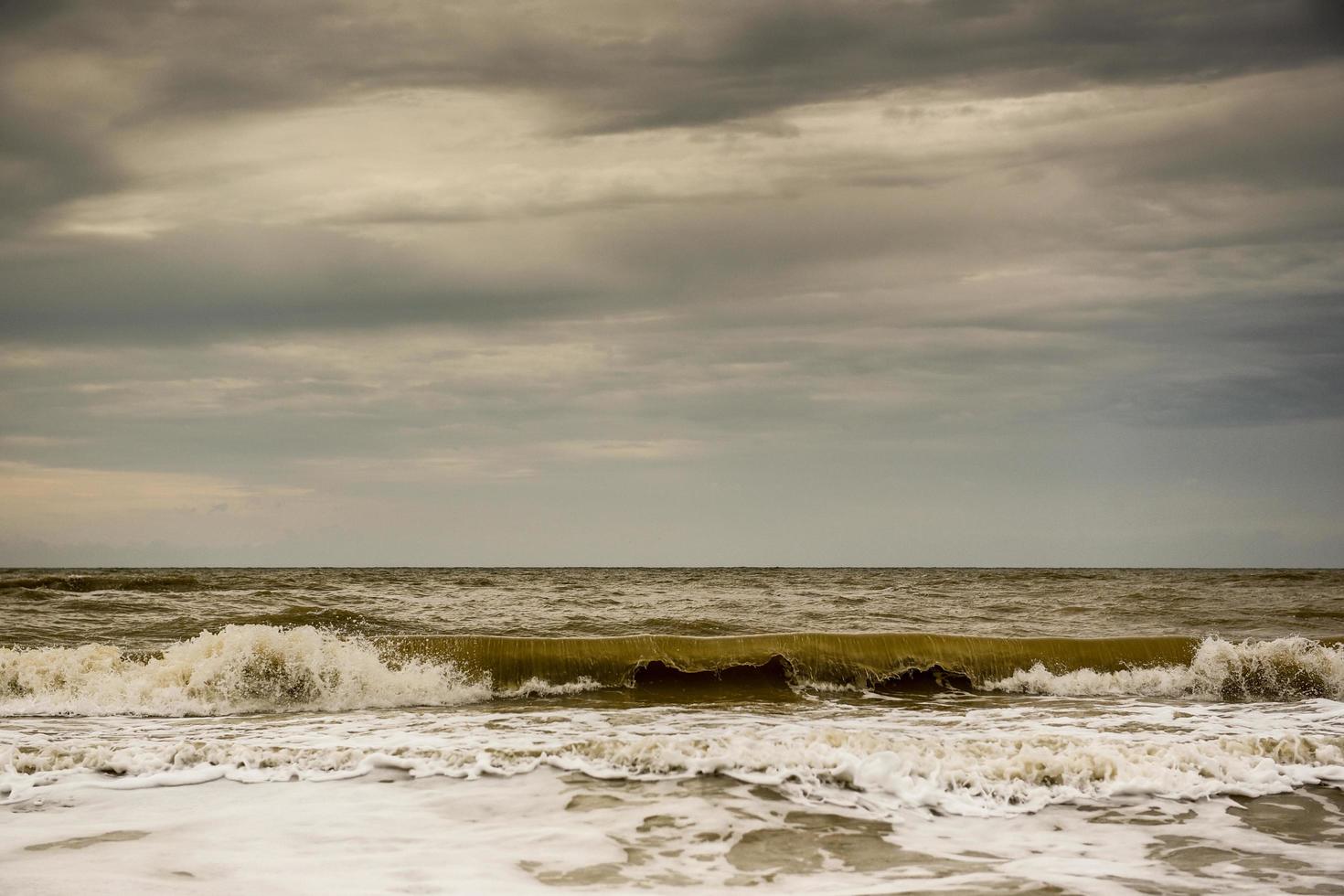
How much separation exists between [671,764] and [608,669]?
4.63 meters

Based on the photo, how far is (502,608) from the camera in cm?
2058

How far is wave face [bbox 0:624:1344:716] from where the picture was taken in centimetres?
1055

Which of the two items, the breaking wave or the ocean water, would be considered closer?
the ocean water

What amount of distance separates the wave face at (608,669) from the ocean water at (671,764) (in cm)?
3

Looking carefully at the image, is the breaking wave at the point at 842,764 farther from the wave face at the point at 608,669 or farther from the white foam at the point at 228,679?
the wave face at the point at 608,669

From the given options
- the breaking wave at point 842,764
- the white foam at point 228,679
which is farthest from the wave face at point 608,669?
the breaking wave at point 842,764

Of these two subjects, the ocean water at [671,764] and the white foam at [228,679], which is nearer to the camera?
the ocean water at [671,764]

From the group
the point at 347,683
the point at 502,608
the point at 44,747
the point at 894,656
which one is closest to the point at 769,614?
the point at 502,608

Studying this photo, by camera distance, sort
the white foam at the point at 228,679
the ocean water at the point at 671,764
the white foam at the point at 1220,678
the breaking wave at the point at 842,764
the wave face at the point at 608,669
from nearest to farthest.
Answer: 1. the ocean water at the point at 671,764
2. the breaking wave at the point at 842,764
3. the white foam at the point at 228,679
4. the wave face at the point at 608,669
5. the white foam at the point at 1220,678

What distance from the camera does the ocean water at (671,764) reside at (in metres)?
5.37

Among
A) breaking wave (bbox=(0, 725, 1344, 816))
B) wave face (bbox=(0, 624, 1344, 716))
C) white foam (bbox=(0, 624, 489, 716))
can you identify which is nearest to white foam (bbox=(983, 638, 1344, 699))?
wave face (bbox=(0, 624, 1344, 716))

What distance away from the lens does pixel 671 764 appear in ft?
23.3

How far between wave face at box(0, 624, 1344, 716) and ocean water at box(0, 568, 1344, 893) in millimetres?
33

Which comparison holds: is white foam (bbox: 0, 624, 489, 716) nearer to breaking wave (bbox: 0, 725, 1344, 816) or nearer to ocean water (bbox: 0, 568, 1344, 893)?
ocean water (bbox: 0, 568, 1344, 893)
